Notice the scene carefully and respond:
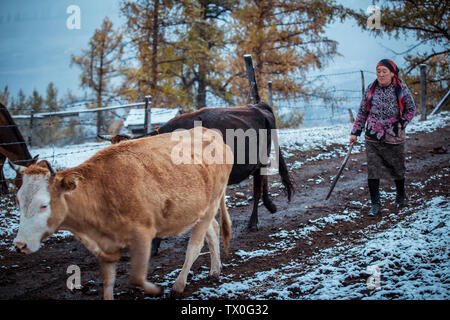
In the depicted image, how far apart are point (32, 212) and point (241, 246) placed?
289 cm

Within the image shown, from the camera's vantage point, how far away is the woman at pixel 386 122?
496cm

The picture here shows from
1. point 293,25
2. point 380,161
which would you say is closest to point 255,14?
point 293,25

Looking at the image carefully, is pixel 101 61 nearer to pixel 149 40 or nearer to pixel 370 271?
pixel 149 40

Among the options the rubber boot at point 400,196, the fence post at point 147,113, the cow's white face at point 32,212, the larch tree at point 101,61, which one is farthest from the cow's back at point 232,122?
the larch tree at point 101,61

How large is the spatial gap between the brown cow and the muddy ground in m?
0.74

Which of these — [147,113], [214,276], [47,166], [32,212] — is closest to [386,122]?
[214,276]

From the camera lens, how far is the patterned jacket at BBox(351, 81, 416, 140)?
4.97m

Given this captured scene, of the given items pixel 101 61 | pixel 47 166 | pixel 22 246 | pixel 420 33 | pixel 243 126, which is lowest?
pixel 22 246

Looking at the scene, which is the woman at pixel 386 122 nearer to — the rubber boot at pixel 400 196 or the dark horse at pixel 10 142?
the rubber boot at pixel 400 196

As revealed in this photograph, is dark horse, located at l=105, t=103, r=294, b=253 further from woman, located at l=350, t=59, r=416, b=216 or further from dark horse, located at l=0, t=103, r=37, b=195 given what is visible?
dark horse, located at l=0, t=103, r=37, b=195

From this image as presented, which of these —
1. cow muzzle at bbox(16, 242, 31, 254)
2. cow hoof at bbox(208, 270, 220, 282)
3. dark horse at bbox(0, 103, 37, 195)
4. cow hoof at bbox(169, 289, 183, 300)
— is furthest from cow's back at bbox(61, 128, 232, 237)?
dark horse at bbox(0, 103, 37, 195)

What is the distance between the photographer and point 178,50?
1625 centimetres

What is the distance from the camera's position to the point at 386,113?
16.5 ft
